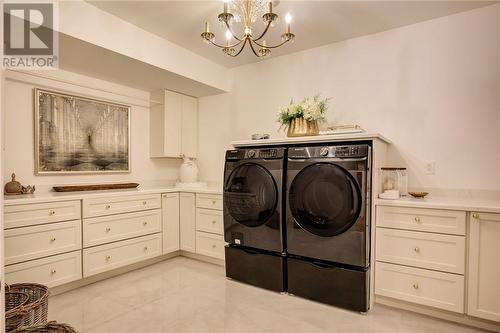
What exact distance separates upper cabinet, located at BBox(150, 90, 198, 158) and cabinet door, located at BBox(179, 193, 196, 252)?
0.66 metres

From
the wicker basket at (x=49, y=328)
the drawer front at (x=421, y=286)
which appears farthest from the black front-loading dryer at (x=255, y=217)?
the wicker basket at (x=49, y=328)

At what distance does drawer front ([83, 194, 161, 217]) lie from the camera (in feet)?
8.92

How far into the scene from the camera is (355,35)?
2.95 metres

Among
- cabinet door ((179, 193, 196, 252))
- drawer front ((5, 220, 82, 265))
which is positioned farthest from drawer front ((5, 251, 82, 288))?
cabinet door ((179, 193, 196, 252))

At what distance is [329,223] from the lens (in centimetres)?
233

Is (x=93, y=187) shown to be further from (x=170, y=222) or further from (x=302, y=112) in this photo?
(x=302, y=112)

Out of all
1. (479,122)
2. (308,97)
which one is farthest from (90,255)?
(479,122)

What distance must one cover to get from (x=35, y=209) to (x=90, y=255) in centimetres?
64

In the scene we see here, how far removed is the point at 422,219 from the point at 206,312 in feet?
5.74

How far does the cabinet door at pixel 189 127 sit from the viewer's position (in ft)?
12.9

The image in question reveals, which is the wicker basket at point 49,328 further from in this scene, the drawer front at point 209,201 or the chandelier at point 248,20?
the drawer front at point 209,201

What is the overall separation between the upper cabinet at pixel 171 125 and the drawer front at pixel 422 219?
256cm

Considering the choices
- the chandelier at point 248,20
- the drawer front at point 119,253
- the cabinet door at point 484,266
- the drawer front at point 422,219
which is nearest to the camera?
the chandelier at point 248,20

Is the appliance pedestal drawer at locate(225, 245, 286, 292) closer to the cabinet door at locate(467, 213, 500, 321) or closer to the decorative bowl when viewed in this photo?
the decorative bowl
